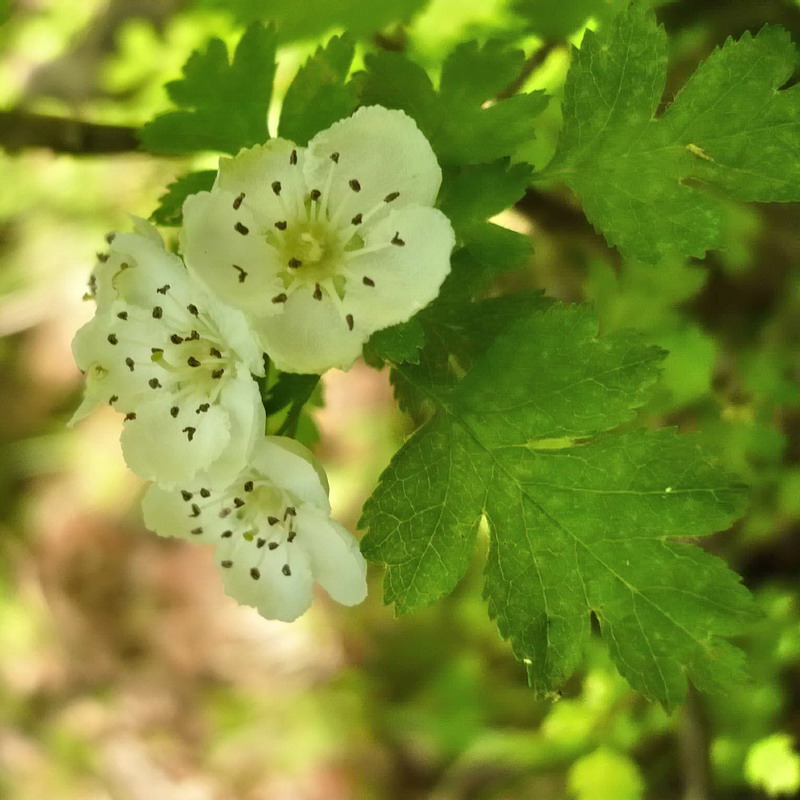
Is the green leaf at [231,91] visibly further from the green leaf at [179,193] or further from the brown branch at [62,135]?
the brown branch at [62,135]

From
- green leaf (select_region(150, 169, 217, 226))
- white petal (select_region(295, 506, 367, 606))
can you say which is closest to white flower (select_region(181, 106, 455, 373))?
green leaf (select_region(150, 169, 217, 226))

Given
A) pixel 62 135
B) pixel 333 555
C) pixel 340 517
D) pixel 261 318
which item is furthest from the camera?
pixel 340 517

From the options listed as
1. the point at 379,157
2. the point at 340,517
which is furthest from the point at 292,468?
the point at 340,517

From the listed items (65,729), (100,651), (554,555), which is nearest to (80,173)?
(100,651)

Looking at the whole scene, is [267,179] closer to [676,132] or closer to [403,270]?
[403,270]

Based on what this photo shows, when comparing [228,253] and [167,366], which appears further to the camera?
[167,366]

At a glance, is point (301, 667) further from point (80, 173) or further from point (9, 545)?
point (80, 173)

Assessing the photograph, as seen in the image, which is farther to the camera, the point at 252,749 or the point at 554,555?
the point at 252,749

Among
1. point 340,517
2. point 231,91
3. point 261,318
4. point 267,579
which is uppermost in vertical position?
point 231,91
